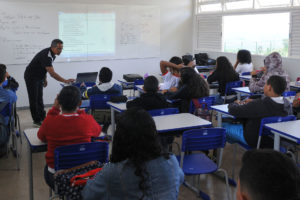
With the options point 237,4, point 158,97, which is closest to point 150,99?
point 158,97

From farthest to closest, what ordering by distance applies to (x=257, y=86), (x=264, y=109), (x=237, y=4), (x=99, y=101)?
(x=237, y=4), (x=257, y=86), (x=99, y=101), (x=264, y=109)

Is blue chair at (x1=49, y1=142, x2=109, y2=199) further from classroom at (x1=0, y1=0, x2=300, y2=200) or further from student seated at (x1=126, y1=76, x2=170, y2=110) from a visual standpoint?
student seated at (x1=126, y1=76, x2=170, y2=110)

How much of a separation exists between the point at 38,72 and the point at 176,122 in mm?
3199

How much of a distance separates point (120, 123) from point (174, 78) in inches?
147

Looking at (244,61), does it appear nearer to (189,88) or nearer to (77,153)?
(189,88)

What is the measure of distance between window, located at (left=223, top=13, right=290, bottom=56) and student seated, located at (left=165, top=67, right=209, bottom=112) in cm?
314

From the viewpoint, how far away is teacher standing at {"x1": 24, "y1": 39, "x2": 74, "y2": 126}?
5655 millimetres

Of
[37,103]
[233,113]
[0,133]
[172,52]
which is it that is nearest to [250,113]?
[233,113]

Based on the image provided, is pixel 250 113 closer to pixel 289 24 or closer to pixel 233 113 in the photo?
pixel 233 113

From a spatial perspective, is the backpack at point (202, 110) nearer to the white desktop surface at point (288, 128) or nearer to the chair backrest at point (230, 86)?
the white desktop surface at point (288, 128)

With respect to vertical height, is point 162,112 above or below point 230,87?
below

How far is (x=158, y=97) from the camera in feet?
13.0

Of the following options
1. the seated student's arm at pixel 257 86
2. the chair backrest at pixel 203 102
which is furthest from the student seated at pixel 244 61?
the chair backrest at pixel 203 102

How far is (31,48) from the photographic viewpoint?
7137 mm
